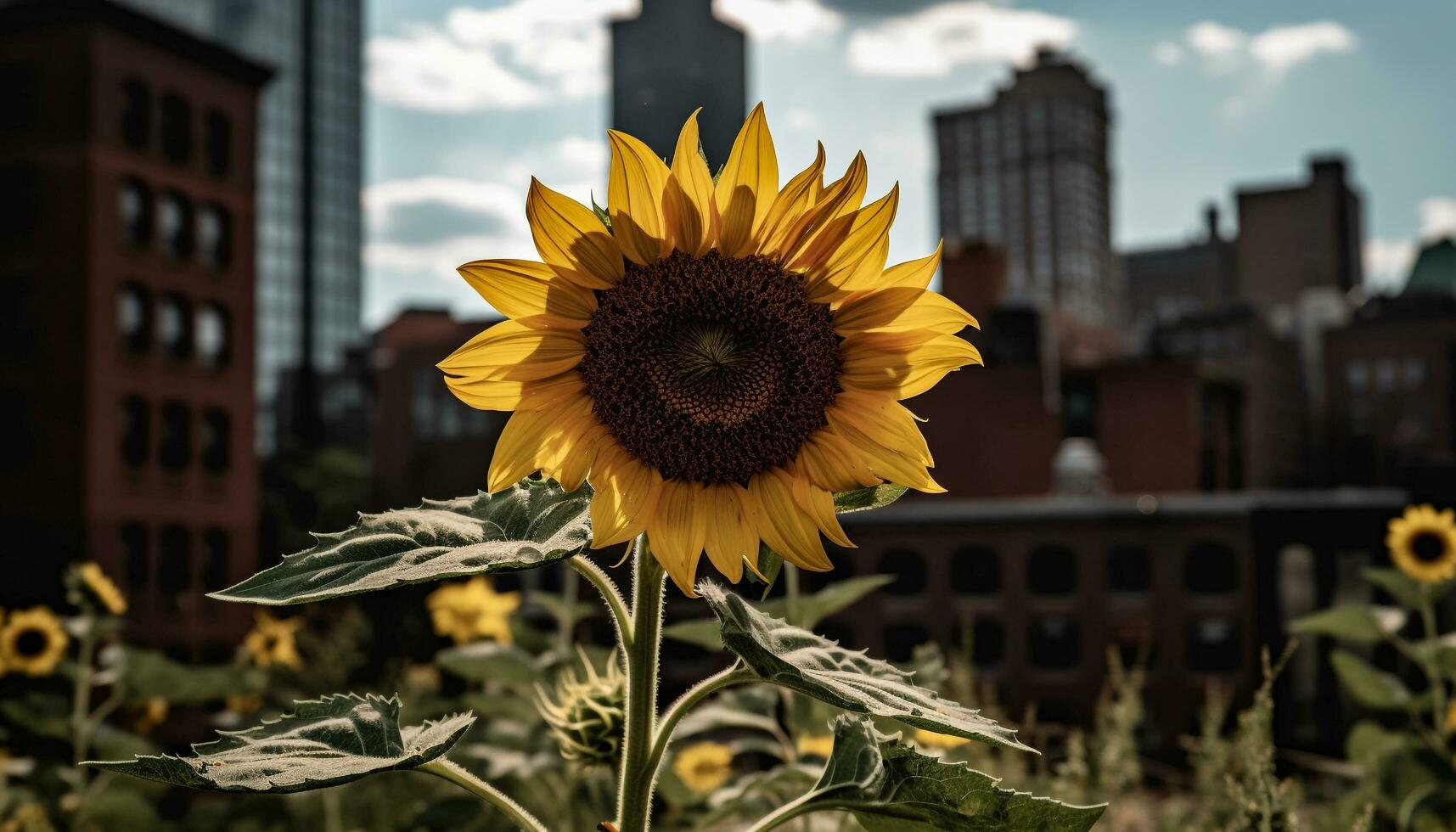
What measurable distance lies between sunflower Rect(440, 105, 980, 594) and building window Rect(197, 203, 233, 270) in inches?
1627

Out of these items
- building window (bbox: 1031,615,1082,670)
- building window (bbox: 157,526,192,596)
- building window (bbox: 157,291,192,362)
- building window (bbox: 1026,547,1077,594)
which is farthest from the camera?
building window (bbox: 157,291,192,362)

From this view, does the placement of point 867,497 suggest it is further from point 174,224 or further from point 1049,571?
point 174,224

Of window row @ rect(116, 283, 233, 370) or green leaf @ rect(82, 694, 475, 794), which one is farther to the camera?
window row @ rect(116, 283, 233, 370)

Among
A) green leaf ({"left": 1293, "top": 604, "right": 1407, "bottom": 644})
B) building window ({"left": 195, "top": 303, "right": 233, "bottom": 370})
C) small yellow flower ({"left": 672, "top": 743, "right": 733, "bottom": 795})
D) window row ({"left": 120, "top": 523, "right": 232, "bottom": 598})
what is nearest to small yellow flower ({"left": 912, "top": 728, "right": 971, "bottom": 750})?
small yellow flower ({"left": 672, "top": 743, "right": 733, "bottom": 795})

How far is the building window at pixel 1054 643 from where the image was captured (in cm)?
2243

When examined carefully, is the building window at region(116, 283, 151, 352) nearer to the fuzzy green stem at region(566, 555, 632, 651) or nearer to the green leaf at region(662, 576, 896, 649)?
the green leaf at region(662, 576, 896, 649)

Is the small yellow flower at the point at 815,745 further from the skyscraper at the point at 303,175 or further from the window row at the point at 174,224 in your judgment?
the skyscraper at the point at 303,175

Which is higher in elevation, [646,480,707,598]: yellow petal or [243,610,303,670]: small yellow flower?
[646,480,707,598]: yellow petal

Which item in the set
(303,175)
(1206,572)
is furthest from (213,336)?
(303,175)

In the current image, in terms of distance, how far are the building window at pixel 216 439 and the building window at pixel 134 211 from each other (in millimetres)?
5631

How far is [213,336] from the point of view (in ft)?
133

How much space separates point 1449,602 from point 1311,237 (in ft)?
288

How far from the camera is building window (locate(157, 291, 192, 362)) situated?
38188mm

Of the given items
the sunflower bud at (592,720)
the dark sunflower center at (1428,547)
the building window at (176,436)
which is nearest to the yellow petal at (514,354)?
the sunflower bud at (592,720)
